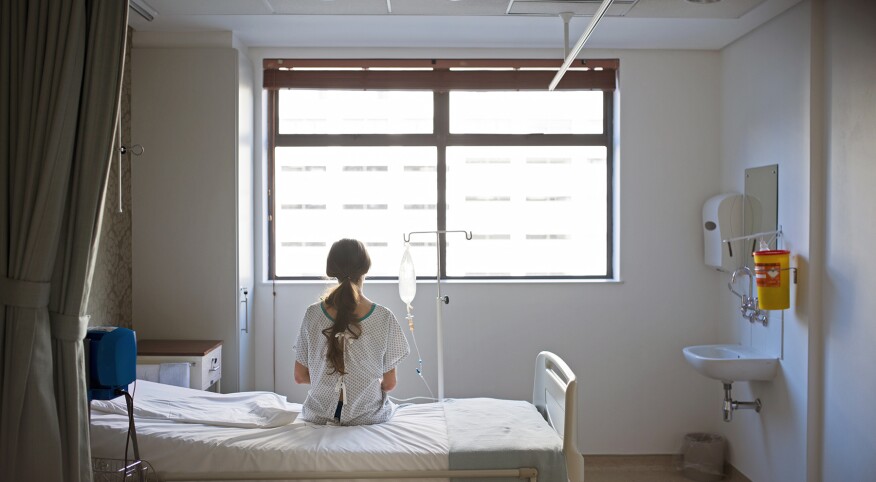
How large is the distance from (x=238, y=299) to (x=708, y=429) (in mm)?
2976

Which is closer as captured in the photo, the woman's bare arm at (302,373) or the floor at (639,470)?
the woman's bare arm at (302,373)

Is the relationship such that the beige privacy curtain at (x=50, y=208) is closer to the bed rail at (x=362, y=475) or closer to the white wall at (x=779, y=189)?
the bed rail at (x=362, y=475)

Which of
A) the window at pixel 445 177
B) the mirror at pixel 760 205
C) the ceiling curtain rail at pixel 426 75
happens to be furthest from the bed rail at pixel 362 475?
the ceiling curtain rail at pixel 426 75

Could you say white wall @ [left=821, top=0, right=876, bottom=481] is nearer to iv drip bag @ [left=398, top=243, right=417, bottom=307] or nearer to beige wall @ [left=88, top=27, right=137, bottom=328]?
iv drip bag @ [left=398, top=243, right=417, bottom=307]

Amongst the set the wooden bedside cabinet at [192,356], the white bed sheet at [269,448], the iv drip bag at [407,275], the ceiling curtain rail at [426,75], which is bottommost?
the white bed sheet at [269,448]

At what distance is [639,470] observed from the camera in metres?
4.57

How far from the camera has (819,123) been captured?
3613mm

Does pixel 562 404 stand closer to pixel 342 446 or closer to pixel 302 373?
pixel 342 446

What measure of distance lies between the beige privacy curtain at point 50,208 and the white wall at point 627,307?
250cm

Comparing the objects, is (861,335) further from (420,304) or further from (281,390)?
(281,390)

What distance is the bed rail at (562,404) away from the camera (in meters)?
2.81

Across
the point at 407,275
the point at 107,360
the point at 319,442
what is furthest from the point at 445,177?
the point at 107,360

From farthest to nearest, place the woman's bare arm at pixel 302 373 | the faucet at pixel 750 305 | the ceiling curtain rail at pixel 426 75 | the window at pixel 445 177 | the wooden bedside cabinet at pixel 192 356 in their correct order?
the window at pixel 445 177 < the ceiling curtain rail at pixel 426 75 < the faucet at pixel 750 305 < the wooden bedside cabinet at pixel 192 356 < the woman's bare arm at pixel 302 373

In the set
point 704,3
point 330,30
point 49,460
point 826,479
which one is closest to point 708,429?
point 826,479
